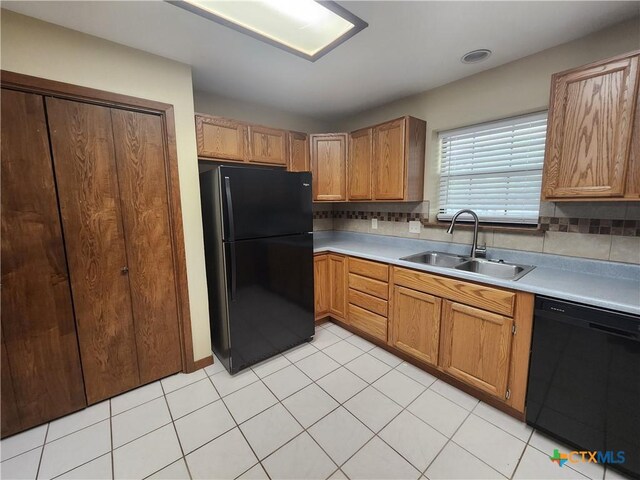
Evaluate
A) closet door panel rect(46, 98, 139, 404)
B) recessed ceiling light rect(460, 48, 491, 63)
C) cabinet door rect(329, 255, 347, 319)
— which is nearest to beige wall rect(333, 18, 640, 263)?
recessed ceiling light rect(460, 48, 491, 63)

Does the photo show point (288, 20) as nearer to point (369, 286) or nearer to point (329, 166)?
point (329, 166)

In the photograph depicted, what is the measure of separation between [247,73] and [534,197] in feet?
7.86

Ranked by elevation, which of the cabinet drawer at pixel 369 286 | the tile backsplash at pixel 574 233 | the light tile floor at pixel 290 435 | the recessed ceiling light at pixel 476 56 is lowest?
the light tile floor at pixel 290 435

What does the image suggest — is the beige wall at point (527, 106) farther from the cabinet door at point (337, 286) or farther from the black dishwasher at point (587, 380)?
the cabinet door at point (337, 286)

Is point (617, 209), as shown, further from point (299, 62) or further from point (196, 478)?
point (196, 478)

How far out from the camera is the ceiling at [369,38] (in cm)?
141

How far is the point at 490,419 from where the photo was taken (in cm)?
165

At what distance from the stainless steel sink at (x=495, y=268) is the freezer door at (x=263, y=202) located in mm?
1342

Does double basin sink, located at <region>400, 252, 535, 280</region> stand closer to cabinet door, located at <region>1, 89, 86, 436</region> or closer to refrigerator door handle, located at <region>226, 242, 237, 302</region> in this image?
refrigerator door handle, located at <region>226, 242, 237, 302</region>

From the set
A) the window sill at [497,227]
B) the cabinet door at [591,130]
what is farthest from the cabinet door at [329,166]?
the cabinet door at [591,130]

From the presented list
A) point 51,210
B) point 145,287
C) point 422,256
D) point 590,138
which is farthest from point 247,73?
point 590,138

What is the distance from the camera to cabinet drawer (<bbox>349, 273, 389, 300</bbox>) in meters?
2.30

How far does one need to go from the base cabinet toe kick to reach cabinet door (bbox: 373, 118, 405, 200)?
720mm

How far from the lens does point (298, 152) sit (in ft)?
9.16
